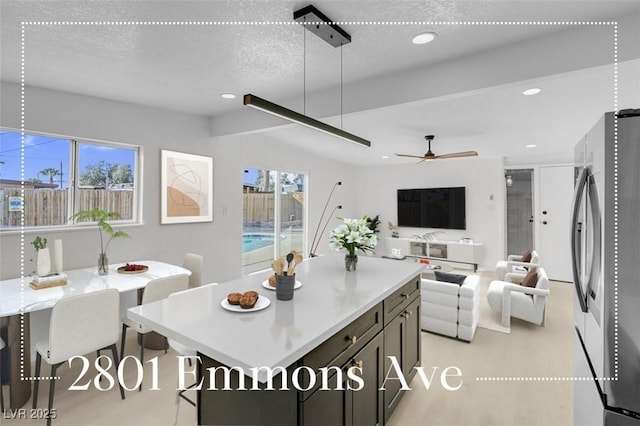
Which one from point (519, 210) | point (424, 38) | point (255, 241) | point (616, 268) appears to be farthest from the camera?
point (519, 210)

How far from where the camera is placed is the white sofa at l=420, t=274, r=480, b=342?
3305 mm

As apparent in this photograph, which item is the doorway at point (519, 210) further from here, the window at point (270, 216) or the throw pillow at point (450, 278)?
the window at point (270, 216)

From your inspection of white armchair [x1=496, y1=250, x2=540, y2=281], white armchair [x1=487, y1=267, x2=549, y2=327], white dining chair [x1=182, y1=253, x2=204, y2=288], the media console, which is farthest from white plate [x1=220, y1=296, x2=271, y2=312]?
the media console

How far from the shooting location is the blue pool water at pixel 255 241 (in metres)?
5.32

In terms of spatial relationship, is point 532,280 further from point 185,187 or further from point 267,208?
point 185,187

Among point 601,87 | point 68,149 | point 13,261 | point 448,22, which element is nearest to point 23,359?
point 13,261

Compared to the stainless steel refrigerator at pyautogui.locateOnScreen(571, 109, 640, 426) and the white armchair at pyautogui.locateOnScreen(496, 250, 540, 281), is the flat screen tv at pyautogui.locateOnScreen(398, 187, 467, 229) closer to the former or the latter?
the white armchair at pyautogui.locateOnScreen(496, 250, 540, 281)

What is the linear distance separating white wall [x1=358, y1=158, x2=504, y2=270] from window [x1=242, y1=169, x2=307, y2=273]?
8.12 ft

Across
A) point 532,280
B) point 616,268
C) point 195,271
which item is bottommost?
point 532,280

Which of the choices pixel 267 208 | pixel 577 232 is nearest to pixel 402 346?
pixel 577 232

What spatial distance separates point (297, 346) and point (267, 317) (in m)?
0.35

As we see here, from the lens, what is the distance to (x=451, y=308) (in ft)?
11.2

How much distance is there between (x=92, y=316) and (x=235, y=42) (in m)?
2.17

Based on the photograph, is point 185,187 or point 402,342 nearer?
point 402,342
